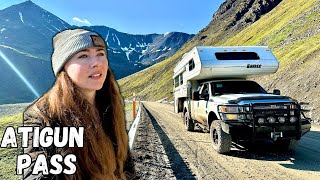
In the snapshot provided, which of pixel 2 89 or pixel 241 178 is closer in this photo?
pixel 241 178

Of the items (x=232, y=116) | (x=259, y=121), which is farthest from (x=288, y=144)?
(x=232, y=116)

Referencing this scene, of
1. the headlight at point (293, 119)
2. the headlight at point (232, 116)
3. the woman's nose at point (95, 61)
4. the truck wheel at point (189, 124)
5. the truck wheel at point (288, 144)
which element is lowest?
the truck wheel at point (288, 144)

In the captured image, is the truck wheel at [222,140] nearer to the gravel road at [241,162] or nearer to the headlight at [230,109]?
the gravel road at [241,162]

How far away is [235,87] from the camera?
11.4 m

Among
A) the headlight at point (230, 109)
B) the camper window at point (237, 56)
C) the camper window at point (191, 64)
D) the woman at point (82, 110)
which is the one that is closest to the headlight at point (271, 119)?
the headlight at point (230, 109)

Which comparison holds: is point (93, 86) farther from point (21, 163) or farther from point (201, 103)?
point (201, 103)

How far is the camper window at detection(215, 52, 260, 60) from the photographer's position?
12609mm

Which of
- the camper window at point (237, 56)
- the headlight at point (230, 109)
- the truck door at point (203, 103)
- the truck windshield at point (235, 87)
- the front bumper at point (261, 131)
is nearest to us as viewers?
the front bumper at point (261, 131)

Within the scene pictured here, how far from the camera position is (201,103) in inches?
473

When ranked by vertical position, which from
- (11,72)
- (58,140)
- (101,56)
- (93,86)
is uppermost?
(11,72)

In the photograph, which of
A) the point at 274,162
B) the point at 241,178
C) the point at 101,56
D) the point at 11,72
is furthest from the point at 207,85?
the point at 11,72

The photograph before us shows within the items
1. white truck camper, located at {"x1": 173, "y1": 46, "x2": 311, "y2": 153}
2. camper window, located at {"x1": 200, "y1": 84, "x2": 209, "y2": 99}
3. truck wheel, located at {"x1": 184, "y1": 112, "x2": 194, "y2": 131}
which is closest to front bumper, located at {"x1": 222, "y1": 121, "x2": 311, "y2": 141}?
white truck camper, located at {"x1": 173, "y1": 46, "x2": 311, "y2": 153}

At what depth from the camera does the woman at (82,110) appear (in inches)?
75.8

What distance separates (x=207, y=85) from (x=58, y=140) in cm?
1051
